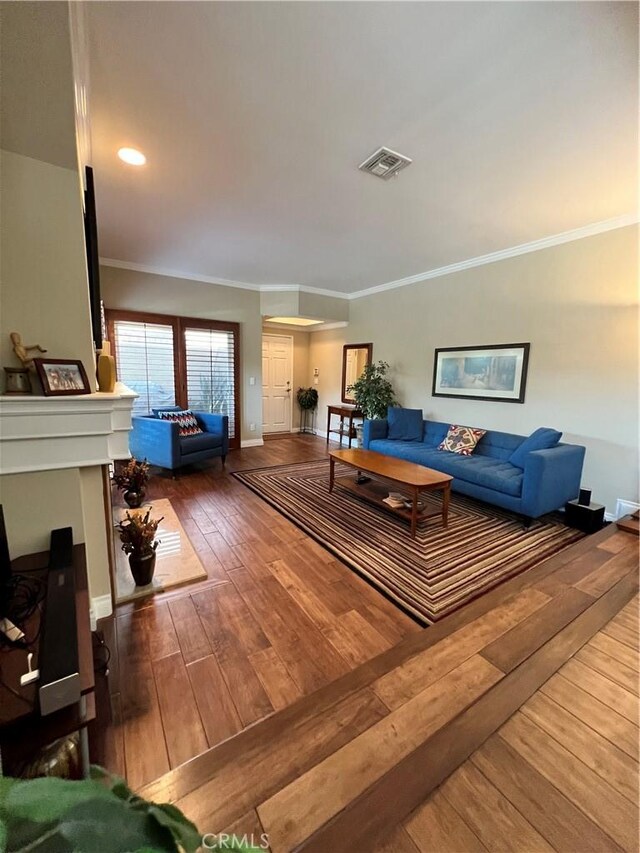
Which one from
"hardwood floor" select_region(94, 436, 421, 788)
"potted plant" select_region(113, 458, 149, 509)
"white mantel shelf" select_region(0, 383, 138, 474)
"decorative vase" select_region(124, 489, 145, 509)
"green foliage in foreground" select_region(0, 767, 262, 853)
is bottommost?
"hardwood floor" select_region(94, 436, 421, 788)

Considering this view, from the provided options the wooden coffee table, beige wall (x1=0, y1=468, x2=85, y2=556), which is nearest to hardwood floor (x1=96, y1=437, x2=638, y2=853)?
beige wall (x1=0, y1=468, x2=85, y2=556)

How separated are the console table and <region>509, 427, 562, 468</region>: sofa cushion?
2.64 metres

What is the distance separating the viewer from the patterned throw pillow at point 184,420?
14.3 ft

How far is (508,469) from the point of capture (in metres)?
3.30

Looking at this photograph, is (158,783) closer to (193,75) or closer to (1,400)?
(1,400)

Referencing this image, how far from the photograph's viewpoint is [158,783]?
102 centimetres

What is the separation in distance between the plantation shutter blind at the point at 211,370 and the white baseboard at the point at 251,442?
0.26 m

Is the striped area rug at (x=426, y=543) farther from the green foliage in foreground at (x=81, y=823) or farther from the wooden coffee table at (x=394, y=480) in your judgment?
the green foliage in foreground at (x=81, y=823)

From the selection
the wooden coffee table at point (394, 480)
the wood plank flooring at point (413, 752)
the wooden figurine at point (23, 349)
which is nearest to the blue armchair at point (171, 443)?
the wooden coffee table at point (394, 480)

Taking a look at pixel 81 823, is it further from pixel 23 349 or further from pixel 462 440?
pixel 462 440

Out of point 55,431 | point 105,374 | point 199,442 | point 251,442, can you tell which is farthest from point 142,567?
point 251,442

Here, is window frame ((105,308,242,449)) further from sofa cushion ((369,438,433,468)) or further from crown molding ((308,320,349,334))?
sofa cushion ((369,438,433,468))

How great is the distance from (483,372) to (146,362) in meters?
4.45

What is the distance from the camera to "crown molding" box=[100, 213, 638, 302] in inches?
120
